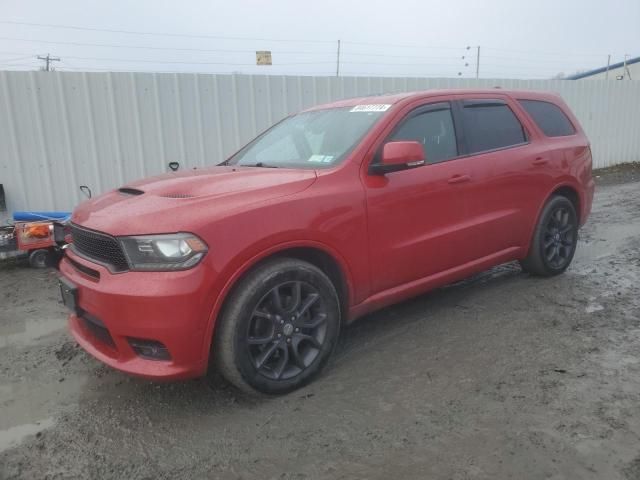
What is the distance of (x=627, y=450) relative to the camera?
7.82ft

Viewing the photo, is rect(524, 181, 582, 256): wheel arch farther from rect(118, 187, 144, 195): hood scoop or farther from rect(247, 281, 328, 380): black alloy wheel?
rect(118, 187, 144, 195): hood scoop

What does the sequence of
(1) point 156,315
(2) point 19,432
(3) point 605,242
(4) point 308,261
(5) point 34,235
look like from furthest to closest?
(3) point 605,242, (5) point 34,235, (4) point 308,261, (2) point 19,432, (1) point 156,315

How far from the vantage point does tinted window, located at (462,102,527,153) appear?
4082mm

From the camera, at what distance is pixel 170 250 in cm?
260

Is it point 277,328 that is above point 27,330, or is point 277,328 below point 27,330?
above

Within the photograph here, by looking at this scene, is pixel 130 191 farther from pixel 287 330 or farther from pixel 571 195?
pixel 571 195

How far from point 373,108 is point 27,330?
10.8 ft

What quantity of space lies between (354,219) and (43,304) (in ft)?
10.7

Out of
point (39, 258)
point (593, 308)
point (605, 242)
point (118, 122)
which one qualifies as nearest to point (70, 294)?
point (39, 258)

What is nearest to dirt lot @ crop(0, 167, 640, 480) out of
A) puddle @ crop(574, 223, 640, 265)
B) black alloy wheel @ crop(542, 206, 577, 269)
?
black alloy wheel @ crop(542, 206, 577, 269)

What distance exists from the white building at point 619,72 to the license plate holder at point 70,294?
29.5 metres

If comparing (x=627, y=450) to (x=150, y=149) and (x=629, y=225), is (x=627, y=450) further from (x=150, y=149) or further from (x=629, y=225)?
(x=150, y=149)

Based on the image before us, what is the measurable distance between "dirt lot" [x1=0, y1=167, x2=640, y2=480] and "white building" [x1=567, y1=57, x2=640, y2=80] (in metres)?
27.6

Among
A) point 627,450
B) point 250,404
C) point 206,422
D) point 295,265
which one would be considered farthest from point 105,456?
point 627,450
